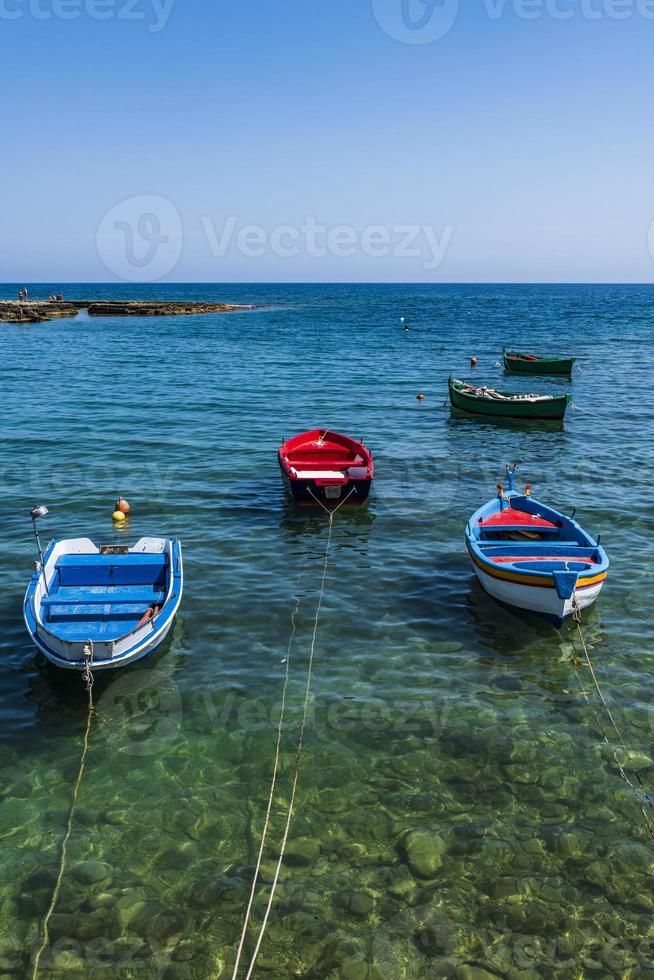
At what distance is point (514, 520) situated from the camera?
64.5 feet

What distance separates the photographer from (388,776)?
1155 cm

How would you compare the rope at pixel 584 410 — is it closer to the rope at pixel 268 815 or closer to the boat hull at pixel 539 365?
the boat hull at pixel 539 365

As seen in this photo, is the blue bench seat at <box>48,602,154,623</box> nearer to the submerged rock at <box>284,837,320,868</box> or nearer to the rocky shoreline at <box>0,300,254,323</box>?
the submerged rock at <box>284,837,320,868</box>

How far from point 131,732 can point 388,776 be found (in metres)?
4.82

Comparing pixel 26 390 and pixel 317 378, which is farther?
pixel 317 378

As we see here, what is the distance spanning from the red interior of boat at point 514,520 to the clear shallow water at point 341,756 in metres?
1.45

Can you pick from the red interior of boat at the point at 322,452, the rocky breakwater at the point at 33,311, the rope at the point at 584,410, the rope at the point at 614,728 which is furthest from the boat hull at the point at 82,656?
the rocky breakwater at the point at 33,311

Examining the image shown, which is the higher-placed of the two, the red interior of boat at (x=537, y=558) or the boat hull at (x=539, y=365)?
the boat hull at (x=539, y=365)

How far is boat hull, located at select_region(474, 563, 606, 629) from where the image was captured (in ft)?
50.3

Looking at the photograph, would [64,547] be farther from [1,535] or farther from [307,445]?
[307,445]

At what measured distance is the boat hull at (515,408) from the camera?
127 ft

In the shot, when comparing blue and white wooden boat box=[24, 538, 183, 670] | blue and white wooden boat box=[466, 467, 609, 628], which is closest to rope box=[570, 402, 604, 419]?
blue and white wooden boat box=[466, 467, 609, 628]

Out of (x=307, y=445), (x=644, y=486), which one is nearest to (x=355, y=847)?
(x=307, y=445)

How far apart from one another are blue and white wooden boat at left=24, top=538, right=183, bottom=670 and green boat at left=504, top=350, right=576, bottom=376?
46.0 m
